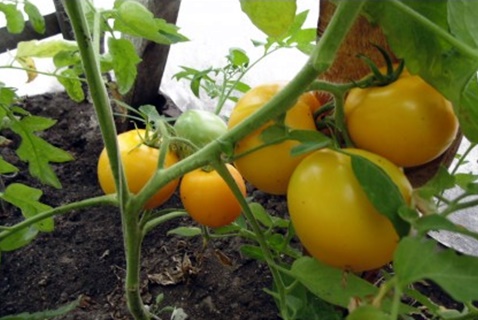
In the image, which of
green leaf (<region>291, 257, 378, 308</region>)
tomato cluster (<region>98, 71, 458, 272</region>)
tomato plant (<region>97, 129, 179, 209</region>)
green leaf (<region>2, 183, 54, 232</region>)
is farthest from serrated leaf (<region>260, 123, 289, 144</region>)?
green leaf (<region>2, 183, 54, 232</region>)

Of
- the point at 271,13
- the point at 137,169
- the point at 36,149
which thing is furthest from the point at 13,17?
the point at 271,13

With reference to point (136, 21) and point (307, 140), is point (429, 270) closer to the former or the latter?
point (307, 140)

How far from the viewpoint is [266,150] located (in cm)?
40

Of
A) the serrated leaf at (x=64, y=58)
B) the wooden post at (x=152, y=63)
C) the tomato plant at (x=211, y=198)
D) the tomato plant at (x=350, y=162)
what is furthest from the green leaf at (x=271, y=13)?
the wooden post at (x=152, y=63)

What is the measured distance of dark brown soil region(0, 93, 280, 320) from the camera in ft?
2.98

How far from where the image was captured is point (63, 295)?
938 millimetres

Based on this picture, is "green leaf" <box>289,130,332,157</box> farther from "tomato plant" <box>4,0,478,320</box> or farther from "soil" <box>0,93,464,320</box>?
"soil" <box>0,93,464,320</box>

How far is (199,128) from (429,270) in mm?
367

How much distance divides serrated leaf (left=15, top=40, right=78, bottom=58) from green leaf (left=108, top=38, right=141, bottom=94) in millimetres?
94

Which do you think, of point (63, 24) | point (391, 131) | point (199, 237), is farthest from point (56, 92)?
point (391, 131)

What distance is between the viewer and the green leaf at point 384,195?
12.6 inches

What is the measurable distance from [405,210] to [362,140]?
9cm

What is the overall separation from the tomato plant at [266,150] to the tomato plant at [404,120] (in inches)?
1.9

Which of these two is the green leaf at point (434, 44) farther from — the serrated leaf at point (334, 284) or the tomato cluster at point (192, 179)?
the tomato cluster at point (192, 179)
